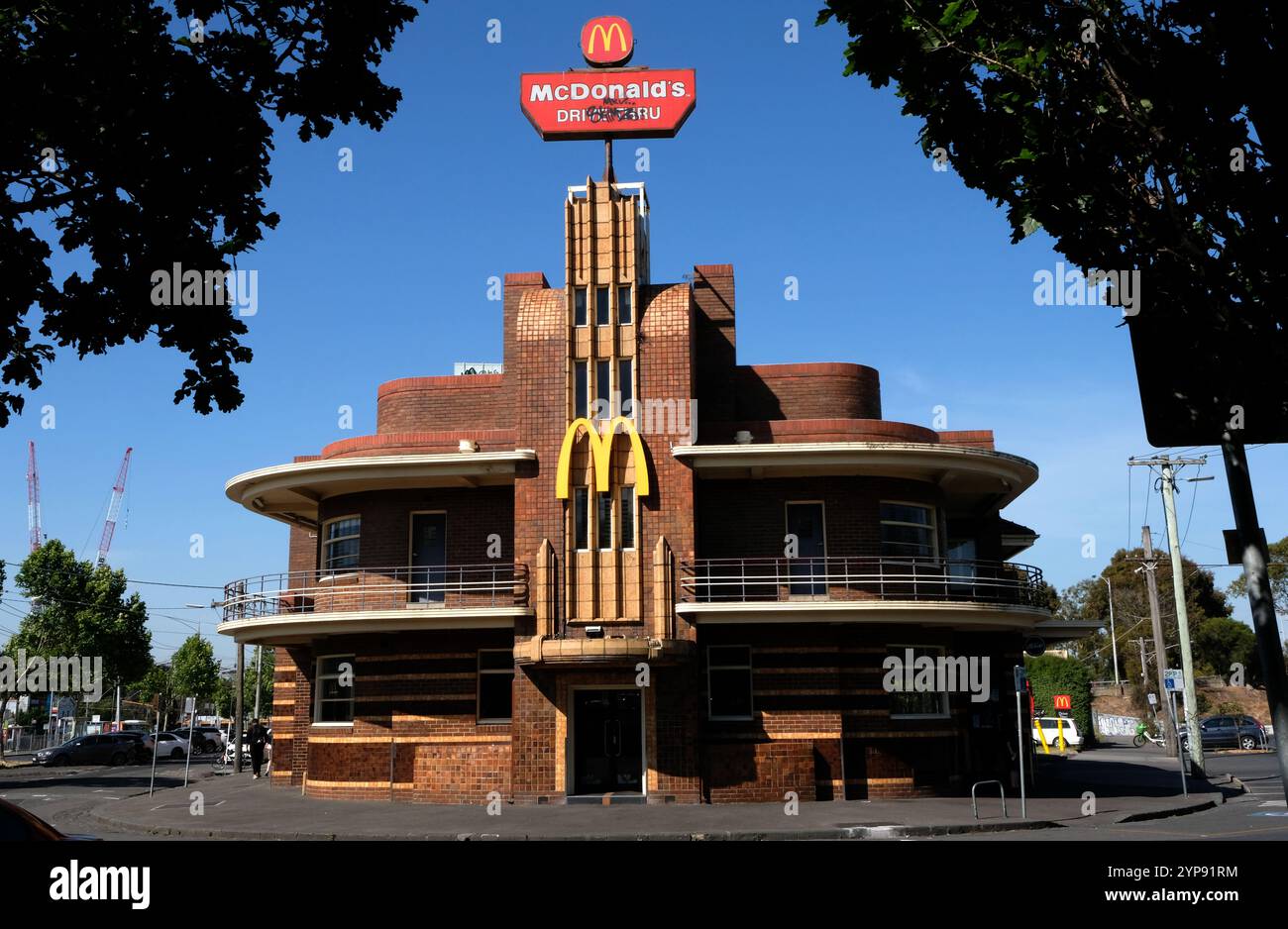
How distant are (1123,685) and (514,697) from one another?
79.6m

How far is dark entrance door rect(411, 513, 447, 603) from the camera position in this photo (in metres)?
26.5

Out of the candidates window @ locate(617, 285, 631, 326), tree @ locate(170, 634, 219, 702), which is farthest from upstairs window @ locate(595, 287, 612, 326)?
tree @ locate(170, 634, 219, 702)

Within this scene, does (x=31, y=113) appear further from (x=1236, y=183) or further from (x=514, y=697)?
(x=514, y=697)

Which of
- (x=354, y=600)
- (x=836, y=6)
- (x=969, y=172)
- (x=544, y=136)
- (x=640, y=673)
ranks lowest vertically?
(x=640, y=673)

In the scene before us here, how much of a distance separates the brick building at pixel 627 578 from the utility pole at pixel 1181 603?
9093 millimetres

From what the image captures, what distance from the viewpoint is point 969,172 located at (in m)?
6.85

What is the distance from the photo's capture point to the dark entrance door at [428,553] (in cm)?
2653

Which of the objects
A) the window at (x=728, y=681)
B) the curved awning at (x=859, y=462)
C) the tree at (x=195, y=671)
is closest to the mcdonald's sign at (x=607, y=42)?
→ the curved awning at (x=859, y=462)

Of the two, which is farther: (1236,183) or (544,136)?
(544,136)

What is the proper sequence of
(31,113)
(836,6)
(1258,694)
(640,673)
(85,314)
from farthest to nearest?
(1258,694) < (640,673) < (85,314) < (31,113) < (836,6)

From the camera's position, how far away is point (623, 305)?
26484mm

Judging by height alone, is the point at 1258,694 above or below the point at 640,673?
below

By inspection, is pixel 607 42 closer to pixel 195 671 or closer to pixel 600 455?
pixel 600 455
